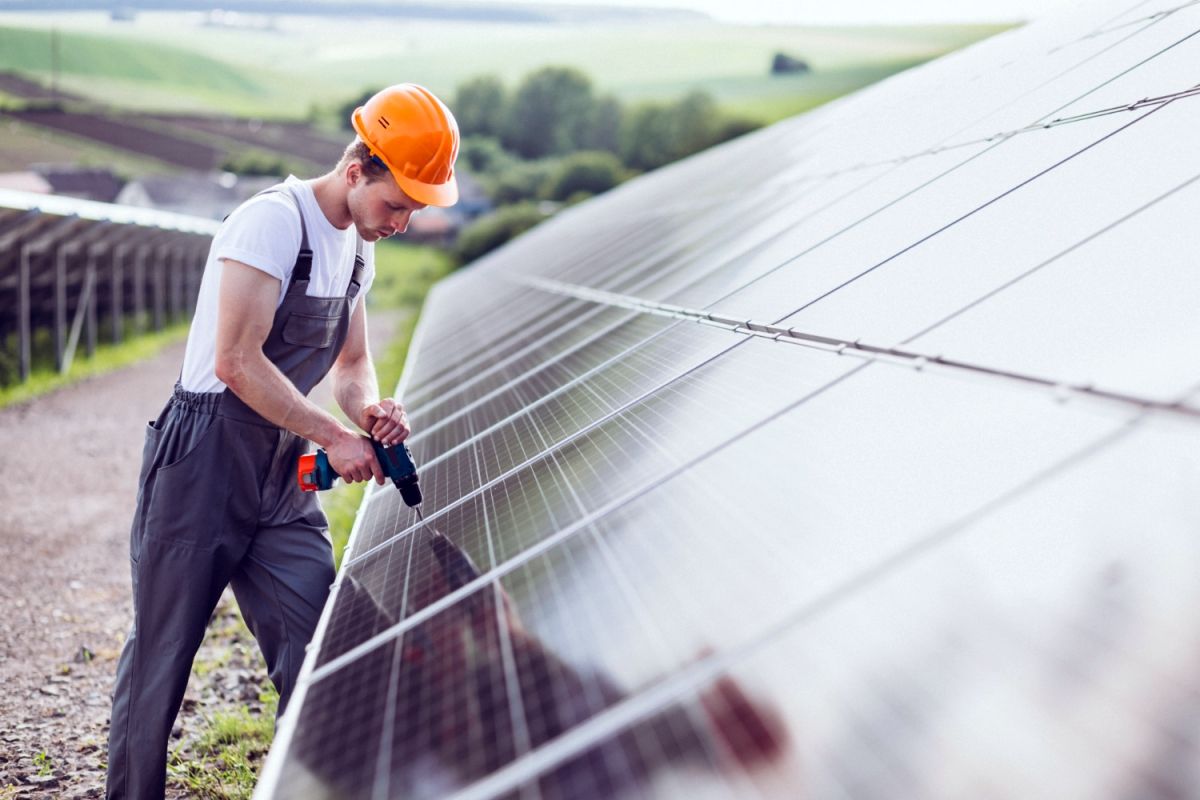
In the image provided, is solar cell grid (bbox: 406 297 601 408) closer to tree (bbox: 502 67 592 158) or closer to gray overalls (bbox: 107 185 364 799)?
gray overalls (bbox: 107 185 364 799)

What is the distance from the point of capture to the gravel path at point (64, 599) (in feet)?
17.7

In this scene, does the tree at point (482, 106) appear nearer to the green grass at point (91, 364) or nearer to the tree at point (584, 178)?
the tree at point (584, 178)

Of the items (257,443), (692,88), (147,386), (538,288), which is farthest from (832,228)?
(692,88)

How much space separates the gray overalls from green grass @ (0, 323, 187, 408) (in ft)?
41.5

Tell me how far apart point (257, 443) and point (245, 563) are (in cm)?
54

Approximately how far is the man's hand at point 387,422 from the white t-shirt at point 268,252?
52 cm

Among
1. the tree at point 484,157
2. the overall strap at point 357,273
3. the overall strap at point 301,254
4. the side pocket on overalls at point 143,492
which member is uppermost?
the overall strap at point 301,254

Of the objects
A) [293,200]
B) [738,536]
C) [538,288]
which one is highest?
[293,200]

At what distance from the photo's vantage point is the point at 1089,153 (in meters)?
3.96

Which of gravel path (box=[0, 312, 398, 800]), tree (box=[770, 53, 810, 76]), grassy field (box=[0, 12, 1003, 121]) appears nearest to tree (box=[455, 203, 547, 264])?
grassy field (box=[0, 12, 1003, 121])

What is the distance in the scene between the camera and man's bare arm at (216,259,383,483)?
3678 mm

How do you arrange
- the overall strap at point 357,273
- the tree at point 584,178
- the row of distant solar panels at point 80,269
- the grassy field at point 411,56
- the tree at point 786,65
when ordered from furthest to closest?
the tree at point 786,65, the grassy field at point 411,56, the tree at point 584,178, the row of distant solar panels at point 80,269, the overall strap at point 357,273

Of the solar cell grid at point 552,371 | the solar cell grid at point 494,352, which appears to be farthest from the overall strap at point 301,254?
the solar cell grid at point 494,352

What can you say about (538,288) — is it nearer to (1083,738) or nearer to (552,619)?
(552,619)
